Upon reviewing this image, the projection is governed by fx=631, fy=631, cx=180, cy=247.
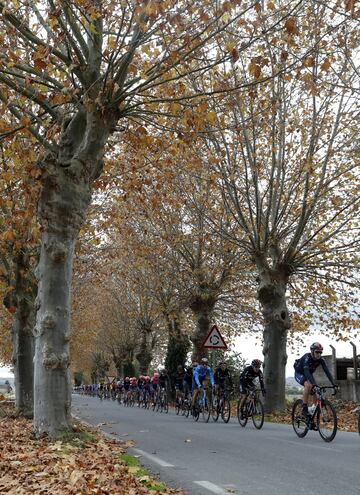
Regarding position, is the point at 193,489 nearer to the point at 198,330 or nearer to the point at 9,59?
the point at 9,59

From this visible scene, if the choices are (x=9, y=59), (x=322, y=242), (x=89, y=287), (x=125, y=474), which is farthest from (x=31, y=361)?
(x=89, y=287)

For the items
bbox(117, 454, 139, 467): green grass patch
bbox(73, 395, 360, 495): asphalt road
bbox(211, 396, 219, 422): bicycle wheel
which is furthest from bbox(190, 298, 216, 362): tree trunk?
bbox(117, 454, 139, 467): green grass patch

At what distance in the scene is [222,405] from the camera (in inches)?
706

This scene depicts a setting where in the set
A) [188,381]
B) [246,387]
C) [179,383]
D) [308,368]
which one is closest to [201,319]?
[179,383]

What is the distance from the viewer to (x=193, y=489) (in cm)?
657

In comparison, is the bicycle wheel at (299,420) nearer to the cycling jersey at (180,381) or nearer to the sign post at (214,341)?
the sign post at (214,341)

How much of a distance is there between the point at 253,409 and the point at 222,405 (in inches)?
118

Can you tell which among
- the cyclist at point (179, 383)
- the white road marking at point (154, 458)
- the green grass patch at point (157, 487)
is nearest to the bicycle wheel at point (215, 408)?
the cyclist at point (179, 383)

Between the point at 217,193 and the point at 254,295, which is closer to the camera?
the point at 217,193

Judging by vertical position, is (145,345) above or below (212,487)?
above

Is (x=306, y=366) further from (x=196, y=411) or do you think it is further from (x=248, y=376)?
(x=196, y=411)

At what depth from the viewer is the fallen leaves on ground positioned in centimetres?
588

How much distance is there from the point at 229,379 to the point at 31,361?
19.7ft

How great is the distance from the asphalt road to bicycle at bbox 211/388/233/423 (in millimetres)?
4111
